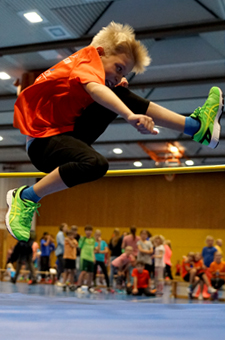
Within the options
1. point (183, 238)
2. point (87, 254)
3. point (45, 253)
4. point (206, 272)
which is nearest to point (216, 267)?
point (206, 272)

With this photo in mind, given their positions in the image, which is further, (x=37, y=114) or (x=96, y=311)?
(x=96, y=311)

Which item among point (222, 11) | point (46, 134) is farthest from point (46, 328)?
point (222, 11)

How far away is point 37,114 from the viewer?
5.90ft

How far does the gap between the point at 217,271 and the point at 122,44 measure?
211 inches

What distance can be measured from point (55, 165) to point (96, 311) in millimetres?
848

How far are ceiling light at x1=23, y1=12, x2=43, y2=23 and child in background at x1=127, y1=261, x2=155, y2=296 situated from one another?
12.0 ft

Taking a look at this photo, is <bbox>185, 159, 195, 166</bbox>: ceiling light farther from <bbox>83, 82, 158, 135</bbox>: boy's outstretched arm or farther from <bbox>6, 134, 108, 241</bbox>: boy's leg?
<bbox>83, 82, 158, 135</bbox>: boy's outstretched arm

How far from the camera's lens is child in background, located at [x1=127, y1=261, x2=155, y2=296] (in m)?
6.28

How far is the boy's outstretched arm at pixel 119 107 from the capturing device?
4.81 feet

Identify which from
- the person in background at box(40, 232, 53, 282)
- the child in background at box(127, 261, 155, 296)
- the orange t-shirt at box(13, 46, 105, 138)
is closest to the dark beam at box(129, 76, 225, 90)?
the child in background at box(127, 261, 155, 296)

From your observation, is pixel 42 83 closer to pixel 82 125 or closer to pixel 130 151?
pixel 82 125

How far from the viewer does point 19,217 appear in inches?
72.0

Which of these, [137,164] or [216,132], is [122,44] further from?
[137,164]

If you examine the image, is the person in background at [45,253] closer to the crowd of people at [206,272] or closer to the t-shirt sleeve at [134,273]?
the t-shirt sleeve at [134,273]
